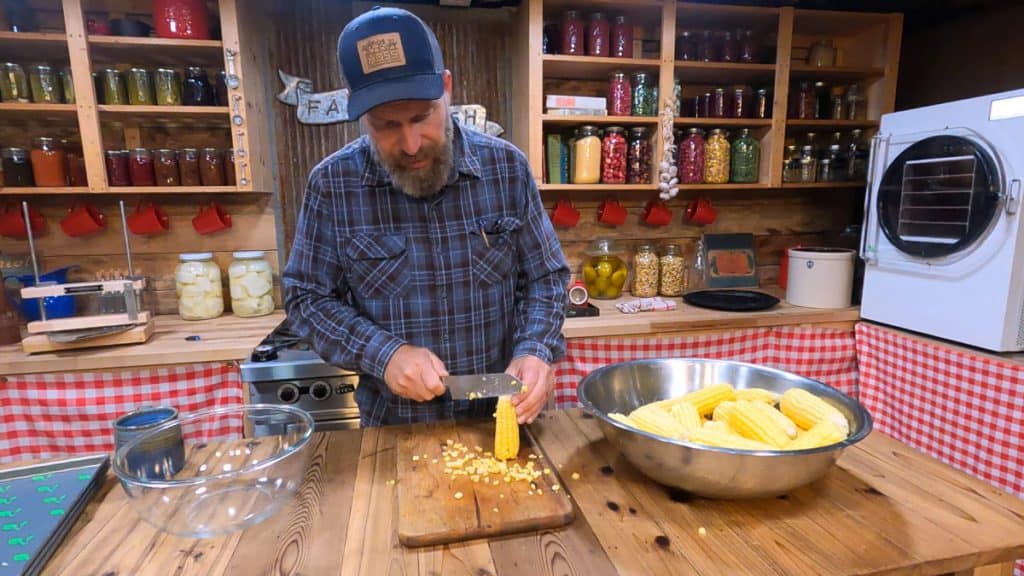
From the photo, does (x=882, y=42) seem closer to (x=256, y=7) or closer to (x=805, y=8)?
(x=805, y=8)

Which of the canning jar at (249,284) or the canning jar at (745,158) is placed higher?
the canning jar at (745,158)

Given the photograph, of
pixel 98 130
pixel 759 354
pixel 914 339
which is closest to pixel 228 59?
pixel 98 130

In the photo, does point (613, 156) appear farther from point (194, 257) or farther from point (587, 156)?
point (194, 257)

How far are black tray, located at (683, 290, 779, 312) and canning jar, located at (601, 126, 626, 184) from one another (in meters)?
0.69

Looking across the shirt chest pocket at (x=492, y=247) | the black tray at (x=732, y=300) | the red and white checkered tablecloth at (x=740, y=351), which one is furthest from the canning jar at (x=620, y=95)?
the shirt chest pocket at (x=492, y=247)

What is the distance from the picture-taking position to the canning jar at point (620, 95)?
7.92 feet

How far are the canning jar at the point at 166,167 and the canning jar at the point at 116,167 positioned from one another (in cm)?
11

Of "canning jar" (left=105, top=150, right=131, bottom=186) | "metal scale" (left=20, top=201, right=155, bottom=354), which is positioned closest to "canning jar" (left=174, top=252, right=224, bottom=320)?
"metal scale" (left=20, top=201, right=155, bottom=354)

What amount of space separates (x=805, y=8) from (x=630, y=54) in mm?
939

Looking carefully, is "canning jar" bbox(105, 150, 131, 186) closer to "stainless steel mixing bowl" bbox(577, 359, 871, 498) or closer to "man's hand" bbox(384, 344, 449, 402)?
"man's hand" bbox(384, 344, 449, 402)

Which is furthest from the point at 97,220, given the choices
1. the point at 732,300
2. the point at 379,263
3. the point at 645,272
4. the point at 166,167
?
the point at 732,300

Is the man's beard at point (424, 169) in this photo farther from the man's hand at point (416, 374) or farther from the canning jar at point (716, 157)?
the canning jar at point (716, 157)

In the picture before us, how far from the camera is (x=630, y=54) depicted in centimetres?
245

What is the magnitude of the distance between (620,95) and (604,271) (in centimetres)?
84
